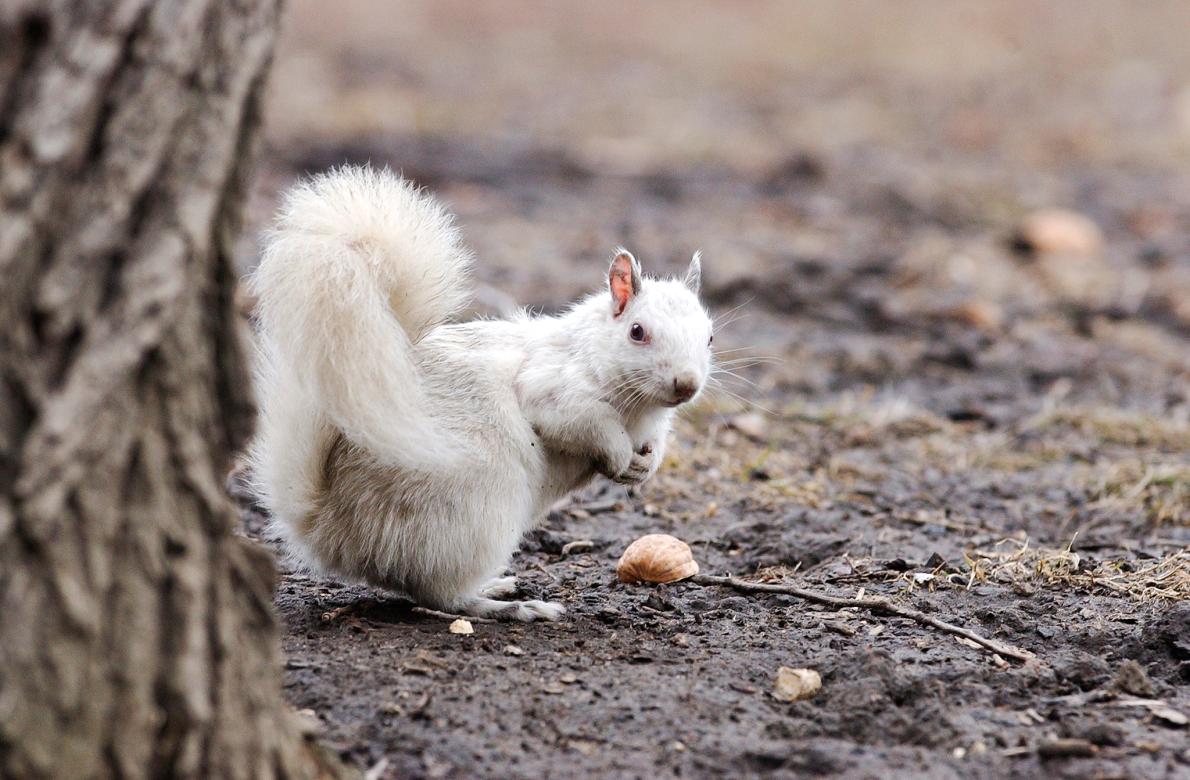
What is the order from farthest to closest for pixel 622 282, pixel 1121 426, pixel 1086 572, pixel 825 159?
pixel 825 159, pixel 1121 426, pixel 1086 572, pixel 622 282

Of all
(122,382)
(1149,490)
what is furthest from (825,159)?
(122,382)

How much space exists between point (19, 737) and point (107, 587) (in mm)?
191

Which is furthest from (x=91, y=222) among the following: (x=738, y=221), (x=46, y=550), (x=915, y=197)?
(x=915, y=197)

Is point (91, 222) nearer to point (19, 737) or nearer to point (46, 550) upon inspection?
point (46, 550)

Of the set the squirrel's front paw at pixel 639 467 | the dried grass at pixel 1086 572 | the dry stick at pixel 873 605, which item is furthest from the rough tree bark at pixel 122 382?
the dried grass at pixel 1086 572

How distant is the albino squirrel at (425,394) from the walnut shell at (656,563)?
0.65 feet

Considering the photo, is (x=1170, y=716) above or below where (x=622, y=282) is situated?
below

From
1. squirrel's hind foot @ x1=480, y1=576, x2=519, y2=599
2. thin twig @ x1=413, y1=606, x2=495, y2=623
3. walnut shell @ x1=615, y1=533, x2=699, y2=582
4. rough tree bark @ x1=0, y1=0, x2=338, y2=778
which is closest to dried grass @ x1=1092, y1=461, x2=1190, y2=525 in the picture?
walnut shell @ x1=615, y1=533, x2=699, y2=582

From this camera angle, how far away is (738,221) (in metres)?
7.14

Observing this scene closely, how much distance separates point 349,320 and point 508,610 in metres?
0.77

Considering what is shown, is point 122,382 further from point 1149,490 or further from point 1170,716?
point 1149,490

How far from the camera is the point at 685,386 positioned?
284cm

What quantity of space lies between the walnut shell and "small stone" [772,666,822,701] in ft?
2.06

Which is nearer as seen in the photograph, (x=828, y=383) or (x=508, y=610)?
(x=508, y=610)
